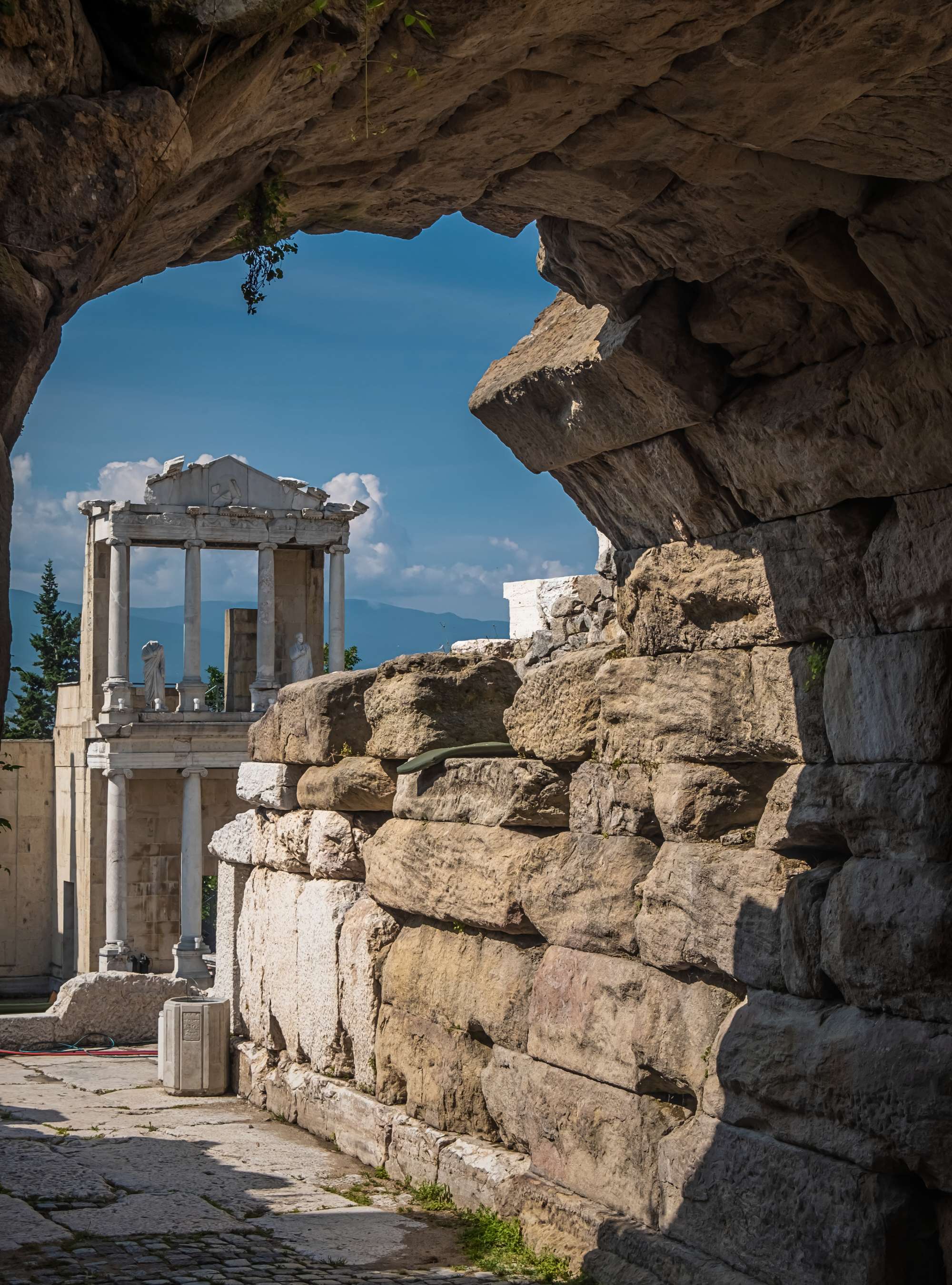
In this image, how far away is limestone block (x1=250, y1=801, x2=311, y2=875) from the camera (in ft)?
29.8

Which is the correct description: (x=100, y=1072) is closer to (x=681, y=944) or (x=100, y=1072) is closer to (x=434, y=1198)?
(x=434, y=1198)

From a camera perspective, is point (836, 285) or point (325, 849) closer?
point (836, 285)

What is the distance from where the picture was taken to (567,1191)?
600cm

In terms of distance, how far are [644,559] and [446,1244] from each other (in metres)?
2.99

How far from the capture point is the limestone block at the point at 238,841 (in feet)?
32.8

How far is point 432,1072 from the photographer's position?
7180mm

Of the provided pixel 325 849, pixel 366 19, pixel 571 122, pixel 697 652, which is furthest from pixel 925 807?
pixel 325 849

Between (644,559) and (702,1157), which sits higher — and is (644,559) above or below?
above

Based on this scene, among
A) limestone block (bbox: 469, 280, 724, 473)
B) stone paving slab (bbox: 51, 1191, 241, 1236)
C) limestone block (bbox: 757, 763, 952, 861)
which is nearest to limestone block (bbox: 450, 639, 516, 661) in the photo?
limestone block (bbox: 469, 280, 724, 473)

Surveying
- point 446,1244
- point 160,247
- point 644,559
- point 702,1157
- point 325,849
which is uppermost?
point 160,247

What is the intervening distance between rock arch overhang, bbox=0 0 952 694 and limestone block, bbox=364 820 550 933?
1.58 meters

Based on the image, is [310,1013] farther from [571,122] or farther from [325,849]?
[571,122]

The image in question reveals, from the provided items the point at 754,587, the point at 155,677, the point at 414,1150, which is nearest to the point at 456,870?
the point at 414,1150

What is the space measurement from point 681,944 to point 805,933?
67 centimetres
